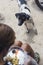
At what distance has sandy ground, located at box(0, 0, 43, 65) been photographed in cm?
244

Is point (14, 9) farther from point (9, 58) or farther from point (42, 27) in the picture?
point (9, 58)

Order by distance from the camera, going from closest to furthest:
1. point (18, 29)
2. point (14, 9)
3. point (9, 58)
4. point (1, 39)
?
point (1, 39) → point (9, 58) → point (18, 29) → point (14, 9)

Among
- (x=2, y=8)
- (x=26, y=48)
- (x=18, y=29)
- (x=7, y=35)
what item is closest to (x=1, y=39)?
(x=7, y=35)

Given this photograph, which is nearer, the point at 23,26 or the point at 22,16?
the point at 22,16

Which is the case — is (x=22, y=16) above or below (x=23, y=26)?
above

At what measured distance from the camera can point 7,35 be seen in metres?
1.35

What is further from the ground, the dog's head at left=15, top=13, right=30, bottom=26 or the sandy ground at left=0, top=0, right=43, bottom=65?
the dog's head at left=15, top=13, right=30, bottom=26

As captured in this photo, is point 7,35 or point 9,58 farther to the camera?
point 9,58

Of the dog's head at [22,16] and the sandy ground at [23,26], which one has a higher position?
the dog's head at [22,16]

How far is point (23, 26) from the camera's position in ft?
8.98

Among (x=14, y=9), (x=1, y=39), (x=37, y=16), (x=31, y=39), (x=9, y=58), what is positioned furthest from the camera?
(x=14, y=9)

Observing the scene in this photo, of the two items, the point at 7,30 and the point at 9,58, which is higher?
the point at 7,30

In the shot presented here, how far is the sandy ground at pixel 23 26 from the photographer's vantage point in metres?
2.44

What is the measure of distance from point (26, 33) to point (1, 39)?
126 cm
